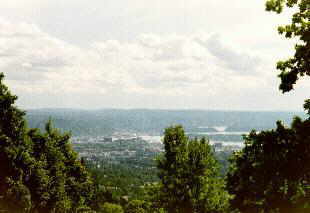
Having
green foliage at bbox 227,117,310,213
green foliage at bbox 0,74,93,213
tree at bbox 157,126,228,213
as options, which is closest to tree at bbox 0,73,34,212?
green foliage at bbox 0,74,93,213

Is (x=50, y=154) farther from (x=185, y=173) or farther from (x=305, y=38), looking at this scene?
(x=305, y=38)

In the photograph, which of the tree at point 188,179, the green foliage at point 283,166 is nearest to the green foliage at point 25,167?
the tree at point 188,179

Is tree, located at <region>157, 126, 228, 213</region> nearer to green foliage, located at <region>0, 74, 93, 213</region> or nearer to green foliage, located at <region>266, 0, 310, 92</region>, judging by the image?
green foliage, located at <region>0, 74, 93, 213</region>

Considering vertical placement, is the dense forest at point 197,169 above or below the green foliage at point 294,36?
below

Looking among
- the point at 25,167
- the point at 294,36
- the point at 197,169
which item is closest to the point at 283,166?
the point at 294,36

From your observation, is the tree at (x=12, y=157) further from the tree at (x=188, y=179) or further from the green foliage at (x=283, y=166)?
the green foliage at (x=283, y=166)

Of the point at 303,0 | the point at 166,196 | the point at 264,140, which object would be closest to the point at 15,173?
the point at 166,196

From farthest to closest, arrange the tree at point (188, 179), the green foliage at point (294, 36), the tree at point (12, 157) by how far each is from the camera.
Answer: the tree at point (188, 179), the tree at point (12, 157), the green foliage at point (294, 36)
